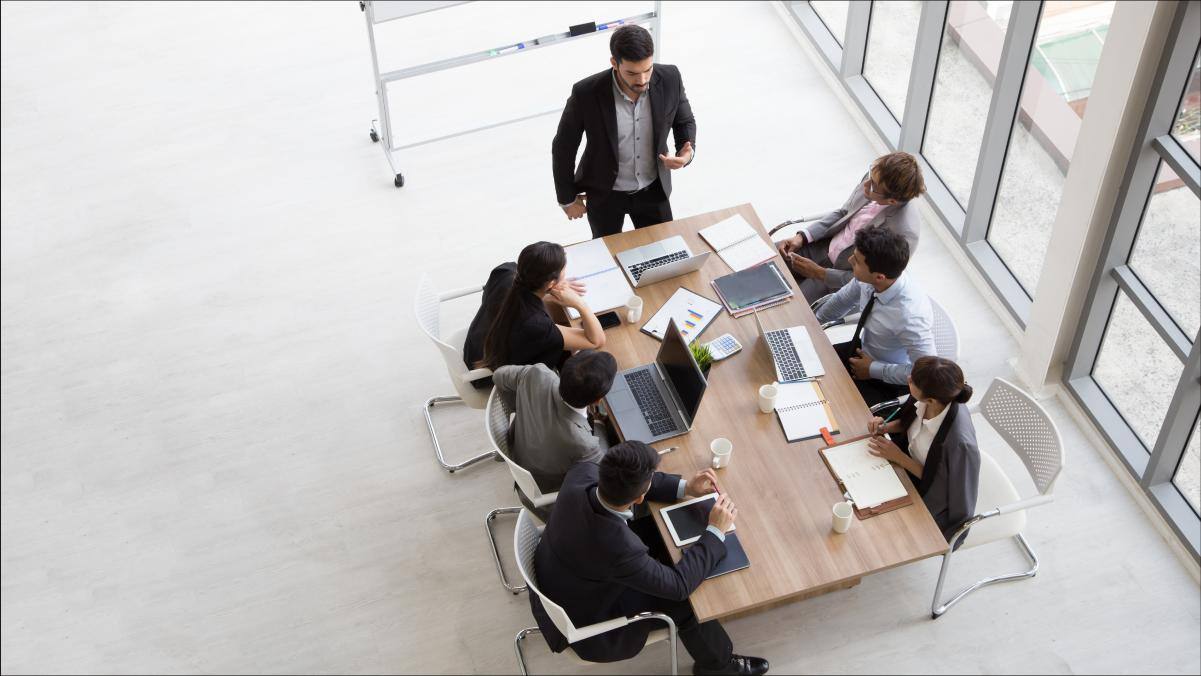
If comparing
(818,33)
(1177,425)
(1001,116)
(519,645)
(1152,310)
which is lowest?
(519,645)

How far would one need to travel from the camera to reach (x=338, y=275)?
6.31 metres

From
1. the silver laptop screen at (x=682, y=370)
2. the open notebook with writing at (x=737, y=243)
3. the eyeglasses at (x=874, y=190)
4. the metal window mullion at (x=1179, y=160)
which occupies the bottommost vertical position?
the open notebook with writing at (x=737, y=243)

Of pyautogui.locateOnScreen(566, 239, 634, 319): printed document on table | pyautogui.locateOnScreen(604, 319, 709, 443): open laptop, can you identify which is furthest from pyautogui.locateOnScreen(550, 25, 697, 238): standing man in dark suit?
pyautogui.locateOnScreen(604, 319, 709, 443): open laptop

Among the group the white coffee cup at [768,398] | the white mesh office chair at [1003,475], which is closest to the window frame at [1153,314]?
the white mesh office chair at [1003,475]

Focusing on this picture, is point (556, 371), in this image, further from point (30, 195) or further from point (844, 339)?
point (30, 195)

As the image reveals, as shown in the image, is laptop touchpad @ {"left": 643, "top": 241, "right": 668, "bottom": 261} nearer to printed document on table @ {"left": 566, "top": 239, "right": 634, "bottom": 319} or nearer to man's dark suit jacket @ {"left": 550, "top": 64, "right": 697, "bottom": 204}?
printed document on table @ {"left": 566, "top": 239, "right": 634, "bottom": 319}

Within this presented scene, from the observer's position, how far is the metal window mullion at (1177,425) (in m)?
4.72

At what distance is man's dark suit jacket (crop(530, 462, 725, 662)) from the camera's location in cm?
375

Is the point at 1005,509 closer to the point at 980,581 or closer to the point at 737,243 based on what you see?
the point at 980,581

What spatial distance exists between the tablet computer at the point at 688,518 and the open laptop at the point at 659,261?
48.5 inches

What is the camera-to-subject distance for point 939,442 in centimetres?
409

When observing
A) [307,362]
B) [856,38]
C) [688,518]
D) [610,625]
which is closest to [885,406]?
[688,518]

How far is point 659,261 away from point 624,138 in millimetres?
596

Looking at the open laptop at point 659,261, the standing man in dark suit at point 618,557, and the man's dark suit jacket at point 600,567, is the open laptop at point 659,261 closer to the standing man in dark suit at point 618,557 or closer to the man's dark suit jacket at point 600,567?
the standing man in dark suit at point 618,557
